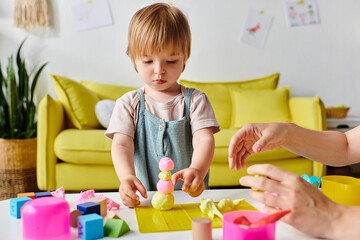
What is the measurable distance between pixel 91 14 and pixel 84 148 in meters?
1.54

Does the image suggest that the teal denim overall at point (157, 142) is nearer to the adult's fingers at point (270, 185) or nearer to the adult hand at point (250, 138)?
the adult hand at point (250, 138)

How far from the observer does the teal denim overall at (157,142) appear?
1.18m

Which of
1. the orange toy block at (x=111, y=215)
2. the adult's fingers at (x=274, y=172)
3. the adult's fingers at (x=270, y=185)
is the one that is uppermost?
the adult's fingers at (x=274, y=172)

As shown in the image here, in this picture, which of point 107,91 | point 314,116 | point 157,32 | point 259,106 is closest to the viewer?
point 157,32

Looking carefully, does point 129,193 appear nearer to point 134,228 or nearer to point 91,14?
point 134,228

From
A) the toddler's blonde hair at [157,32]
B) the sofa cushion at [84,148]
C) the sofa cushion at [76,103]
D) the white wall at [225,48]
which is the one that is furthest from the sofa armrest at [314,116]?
the toddler's blonde hair at [157,32]

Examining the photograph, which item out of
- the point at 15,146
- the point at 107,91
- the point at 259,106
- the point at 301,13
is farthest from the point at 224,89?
the point at 15,146

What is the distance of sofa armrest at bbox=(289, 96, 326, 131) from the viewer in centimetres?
261

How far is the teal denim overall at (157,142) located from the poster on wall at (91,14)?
2443 mm

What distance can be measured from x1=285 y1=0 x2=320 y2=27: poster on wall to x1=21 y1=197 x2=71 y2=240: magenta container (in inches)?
134

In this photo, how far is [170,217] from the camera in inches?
29.5

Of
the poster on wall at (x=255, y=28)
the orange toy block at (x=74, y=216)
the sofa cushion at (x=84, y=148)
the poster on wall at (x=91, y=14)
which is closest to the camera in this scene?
the orange toy block at (x=74, y=216)

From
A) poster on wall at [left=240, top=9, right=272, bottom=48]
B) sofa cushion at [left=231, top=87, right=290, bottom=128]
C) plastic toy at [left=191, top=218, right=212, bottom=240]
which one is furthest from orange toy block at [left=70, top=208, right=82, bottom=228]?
poster on wall at [left=240, top=9, right=272, bottom=48]

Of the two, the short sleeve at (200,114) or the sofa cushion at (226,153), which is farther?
the sofa cushion at (226,153)
